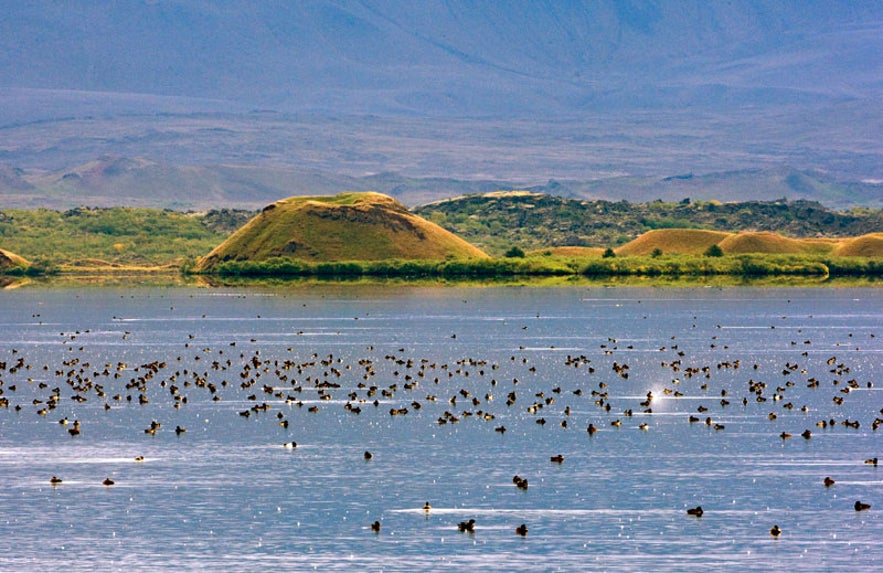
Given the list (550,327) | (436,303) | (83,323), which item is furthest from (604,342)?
(436,303)

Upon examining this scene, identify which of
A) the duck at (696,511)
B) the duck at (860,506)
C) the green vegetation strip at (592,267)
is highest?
the green vegetation strip at (592,267)

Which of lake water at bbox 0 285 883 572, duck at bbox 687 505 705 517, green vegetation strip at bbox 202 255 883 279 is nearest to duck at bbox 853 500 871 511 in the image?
lake water at bbox 0 285 883 572

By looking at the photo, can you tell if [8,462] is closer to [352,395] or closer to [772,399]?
[352,395]

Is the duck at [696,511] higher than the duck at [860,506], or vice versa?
the duck at [860,506]

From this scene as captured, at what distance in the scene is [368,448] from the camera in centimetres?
4562

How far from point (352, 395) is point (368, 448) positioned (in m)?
12.8

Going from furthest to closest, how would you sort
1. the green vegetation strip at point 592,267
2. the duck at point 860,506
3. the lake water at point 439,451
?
the green vegetation strip at point 592,267 < the duck at point 860,506 < the lake water at point 439,451

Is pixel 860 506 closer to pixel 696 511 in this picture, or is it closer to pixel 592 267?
pixel 696 511

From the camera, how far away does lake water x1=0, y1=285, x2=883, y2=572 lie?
1298 inches

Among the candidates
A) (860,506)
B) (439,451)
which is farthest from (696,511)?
(439,451)

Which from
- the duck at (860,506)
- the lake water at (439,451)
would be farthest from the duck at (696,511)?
the duck at (860,506)

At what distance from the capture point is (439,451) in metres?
44.8

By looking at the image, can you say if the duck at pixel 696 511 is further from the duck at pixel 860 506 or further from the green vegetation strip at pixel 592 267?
the green vegetation strip at pixel 592 267

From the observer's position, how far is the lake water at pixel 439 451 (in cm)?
3297
